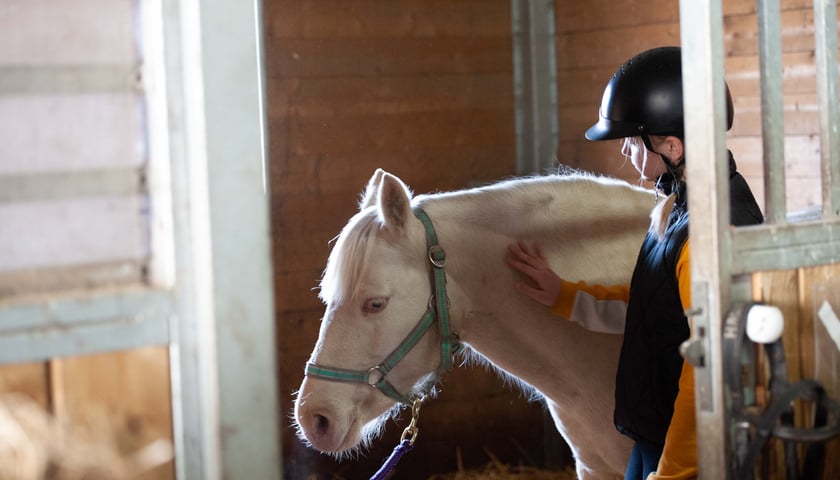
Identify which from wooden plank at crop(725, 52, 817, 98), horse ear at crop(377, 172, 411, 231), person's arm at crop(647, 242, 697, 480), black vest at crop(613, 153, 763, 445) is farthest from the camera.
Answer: wooden plank at crop(725, 52, 817, 98)

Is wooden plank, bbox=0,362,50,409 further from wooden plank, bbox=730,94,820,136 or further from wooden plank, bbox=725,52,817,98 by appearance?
wooden plank, bbox=730,94,820,136

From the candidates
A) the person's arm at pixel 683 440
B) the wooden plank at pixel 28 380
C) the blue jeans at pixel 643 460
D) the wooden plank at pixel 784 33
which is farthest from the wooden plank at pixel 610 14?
the wooden plank at pixel 28 380

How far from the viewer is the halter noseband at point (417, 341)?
268cm

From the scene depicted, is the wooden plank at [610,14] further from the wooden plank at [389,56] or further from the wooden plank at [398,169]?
the wooden plank at [398,169]

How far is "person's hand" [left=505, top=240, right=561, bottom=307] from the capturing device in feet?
9.07

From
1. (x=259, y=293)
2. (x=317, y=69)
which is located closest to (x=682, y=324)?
(x=259, y=293)

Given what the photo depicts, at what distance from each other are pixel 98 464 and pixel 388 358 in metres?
1.42

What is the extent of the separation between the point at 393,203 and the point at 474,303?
40cm

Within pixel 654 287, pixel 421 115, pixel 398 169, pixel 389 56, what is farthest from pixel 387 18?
pixel 654 287

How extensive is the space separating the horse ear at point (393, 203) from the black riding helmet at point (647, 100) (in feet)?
1.92

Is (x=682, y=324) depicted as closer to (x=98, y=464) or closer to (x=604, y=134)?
(x=604, y=134)

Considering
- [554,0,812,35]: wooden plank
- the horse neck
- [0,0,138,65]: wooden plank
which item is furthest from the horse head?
[554,0,812,35]: wooden plank

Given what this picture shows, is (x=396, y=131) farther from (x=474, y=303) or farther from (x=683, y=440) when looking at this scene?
(x=683, y=440)

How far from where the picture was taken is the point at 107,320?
1338 mm
